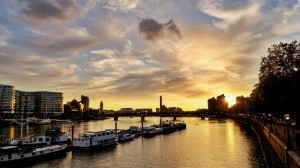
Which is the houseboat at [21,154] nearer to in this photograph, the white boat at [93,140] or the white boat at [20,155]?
the white boat at [20,155]

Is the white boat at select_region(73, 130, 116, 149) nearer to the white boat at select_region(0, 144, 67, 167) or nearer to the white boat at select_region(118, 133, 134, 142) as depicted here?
the white boat at select_region(118, 133, 134, 142)

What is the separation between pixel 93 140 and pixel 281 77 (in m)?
53.1

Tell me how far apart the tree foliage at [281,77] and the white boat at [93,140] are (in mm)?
48104

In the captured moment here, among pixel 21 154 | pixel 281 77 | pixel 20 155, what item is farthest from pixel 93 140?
pixel 281 77

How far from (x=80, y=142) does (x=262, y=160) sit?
48.0 metres

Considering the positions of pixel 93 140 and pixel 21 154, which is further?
pixel 93 140

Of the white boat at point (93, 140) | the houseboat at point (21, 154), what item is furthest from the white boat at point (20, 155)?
the white boat at point (93, 140)

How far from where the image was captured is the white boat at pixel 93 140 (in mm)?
85812

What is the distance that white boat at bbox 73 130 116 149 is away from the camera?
8581 centimetres

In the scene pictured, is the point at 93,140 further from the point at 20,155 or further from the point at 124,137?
the point at 20,155

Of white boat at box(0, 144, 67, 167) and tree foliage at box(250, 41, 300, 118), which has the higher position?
tree foliage at box(250, 41, 300, 118)

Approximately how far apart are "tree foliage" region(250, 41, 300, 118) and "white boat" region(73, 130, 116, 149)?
48104 mm

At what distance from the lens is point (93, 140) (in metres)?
88.2

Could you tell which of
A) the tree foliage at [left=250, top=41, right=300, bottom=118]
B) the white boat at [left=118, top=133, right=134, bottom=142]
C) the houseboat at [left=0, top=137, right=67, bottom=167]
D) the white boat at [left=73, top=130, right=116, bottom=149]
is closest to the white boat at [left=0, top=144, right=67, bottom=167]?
the houseboat at [left=0, top=137, right=67, bottom=167]
